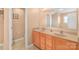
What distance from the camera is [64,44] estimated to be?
2031 millimetres

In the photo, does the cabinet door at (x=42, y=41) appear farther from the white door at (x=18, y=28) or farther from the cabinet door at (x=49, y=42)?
the white door at (x=18, y=28)

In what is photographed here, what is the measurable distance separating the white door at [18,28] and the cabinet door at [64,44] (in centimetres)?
56

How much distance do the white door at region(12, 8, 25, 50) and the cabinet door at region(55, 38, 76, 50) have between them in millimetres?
558

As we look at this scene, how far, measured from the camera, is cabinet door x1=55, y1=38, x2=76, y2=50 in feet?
6.47

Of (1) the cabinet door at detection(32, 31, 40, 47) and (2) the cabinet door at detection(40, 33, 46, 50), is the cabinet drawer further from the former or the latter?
(1) the cabinet door at detection(32, 31, 40, 47)

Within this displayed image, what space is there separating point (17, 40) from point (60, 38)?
701mm

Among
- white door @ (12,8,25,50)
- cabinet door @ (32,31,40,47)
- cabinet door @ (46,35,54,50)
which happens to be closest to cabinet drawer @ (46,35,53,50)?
cabinet door @ (46,35,54,50)

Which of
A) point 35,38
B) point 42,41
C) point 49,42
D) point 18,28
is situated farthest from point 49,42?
point 18,28

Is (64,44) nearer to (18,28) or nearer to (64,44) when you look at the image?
(64,44)

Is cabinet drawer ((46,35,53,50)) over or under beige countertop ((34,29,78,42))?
under

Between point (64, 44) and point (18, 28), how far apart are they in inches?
31.1

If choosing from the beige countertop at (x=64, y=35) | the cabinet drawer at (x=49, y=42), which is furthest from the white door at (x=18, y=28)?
the cabinet drawer at (x=49, y=42)

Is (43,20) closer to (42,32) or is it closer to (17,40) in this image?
(42,32)
